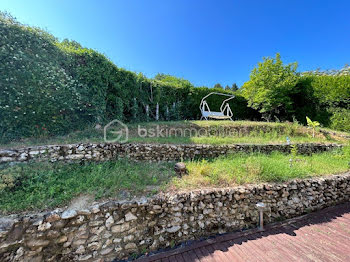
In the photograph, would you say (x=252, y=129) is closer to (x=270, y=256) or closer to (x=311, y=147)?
(x=311, y=147)

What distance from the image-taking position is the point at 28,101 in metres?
3.92

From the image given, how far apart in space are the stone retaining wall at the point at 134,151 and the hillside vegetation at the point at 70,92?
1208mm

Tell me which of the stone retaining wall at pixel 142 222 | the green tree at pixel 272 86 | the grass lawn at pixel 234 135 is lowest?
the stone retaining wall at pixel 142 222

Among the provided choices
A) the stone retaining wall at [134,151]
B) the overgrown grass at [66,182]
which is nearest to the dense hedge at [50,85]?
the stone retaining wall at [134,151]

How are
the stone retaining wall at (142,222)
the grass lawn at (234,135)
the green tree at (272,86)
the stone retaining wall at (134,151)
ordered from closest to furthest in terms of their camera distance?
1. the stone retaining wall at (142,222)
2. the stone retaining wall at (134,151)
3. the grass lawn at (234,135)
4. the green tree at (272,86)

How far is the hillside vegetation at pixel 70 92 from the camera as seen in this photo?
377cm

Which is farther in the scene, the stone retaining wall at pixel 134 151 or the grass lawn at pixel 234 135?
the grass lawn at pixel 234 135

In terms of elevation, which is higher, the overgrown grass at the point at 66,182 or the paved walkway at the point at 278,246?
the overgrown grass at the point at 66,182

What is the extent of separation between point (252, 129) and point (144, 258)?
705cm

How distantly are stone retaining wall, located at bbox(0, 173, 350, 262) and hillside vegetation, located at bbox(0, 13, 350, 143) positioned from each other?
127 inches

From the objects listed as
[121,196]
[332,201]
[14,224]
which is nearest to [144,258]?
[121,196]

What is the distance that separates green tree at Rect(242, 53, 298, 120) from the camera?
9.96 m

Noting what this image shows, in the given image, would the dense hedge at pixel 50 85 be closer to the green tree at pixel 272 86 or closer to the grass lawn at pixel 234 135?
the grass lawn at pixel 234 135

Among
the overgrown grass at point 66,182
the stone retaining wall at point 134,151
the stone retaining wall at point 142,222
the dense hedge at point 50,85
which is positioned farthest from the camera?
the dense hedge at point 50,85
